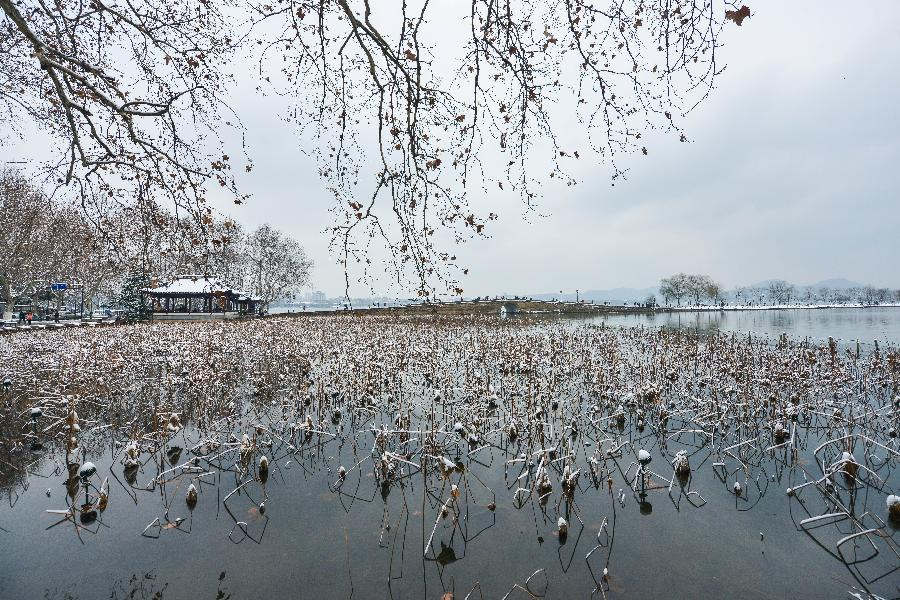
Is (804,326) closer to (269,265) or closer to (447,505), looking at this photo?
(447,505)

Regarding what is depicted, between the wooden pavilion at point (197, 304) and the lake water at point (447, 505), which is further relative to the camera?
the wooden pavilion at point (197, 304)

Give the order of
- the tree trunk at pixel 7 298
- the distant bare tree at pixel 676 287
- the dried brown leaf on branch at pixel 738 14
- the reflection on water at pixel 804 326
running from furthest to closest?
the distant bare tree at pixel 676 287 < the tree trunk at pixel 7 298 < the reflection on water at pixel 804 326 < the dried brown leaf on branch at pixel 738 14

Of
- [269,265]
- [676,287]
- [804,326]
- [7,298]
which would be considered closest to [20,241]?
[7,298]

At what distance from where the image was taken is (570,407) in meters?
8.37

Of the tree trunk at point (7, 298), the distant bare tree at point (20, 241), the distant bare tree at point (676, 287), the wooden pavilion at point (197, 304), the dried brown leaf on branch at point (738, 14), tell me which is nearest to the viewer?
the dried brown leaf on branch at point (738, 14)

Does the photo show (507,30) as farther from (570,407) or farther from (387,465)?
(570,407)

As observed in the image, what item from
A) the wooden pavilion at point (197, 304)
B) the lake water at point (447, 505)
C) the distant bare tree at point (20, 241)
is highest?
the distant bare tree at point (20, 241)

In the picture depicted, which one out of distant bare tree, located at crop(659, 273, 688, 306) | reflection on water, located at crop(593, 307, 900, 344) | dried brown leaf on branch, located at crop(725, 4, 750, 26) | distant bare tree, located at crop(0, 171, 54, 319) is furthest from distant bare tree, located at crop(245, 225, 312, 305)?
distant bare tree, located at crop(659, 273, 688, 306)

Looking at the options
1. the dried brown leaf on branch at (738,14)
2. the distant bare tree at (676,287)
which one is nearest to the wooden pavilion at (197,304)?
the dried brown leaf on branch at (738,14)

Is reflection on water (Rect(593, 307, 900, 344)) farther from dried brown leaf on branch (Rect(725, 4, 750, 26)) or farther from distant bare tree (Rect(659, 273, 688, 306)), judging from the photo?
distant bare tree (Rect(659, 273, 688, 306))

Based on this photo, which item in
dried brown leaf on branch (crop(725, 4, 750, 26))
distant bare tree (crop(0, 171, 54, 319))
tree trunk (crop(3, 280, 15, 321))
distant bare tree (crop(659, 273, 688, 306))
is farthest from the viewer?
distant bare tree (crop(659, 273, 688, 306))

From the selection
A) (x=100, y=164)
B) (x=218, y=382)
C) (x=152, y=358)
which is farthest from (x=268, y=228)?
(x=100, y=164)

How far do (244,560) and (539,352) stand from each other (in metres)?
13.0

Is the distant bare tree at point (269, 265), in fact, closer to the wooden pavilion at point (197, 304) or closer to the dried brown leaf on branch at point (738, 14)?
the wooden pavilion at point (197, 304)
